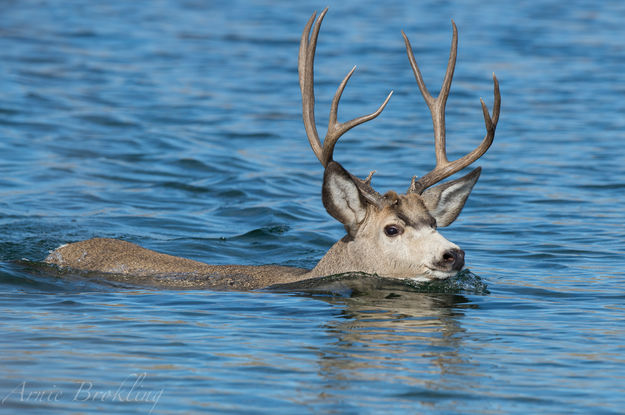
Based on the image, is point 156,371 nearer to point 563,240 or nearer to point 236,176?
point 563,240

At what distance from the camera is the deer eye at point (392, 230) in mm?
8867

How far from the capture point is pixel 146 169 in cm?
1616

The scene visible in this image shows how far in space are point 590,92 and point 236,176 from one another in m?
9.10

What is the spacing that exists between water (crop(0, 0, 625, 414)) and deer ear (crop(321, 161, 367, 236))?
1.94 ft

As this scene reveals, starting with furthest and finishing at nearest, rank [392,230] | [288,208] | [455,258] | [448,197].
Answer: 1. [288,208]
2. [448,197]
3. [392,230]
4. [455,258]

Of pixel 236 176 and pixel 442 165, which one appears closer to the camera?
pixel 442 165

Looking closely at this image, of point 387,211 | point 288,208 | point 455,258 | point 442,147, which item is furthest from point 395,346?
point 288,208

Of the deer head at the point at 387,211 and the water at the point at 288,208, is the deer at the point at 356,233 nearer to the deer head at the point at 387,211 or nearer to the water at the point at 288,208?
the deer head at the point at 387,211

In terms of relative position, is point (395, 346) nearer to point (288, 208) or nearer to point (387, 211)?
point (387, 211)

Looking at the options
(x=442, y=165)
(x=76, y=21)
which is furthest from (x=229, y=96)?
(x=442, y=165)

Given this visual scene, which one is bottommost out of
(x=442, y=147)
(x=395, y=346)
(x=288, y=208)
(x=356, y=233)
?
(x=288, y=208)

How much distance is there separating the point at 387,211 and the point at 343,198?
356mm

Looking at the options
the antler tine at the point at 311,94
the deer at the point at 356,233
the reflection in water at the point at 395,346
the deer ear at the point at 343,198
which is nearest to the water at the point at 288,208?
the reflection in water at the point at 395,346

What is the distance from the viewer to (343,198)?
895 cm
